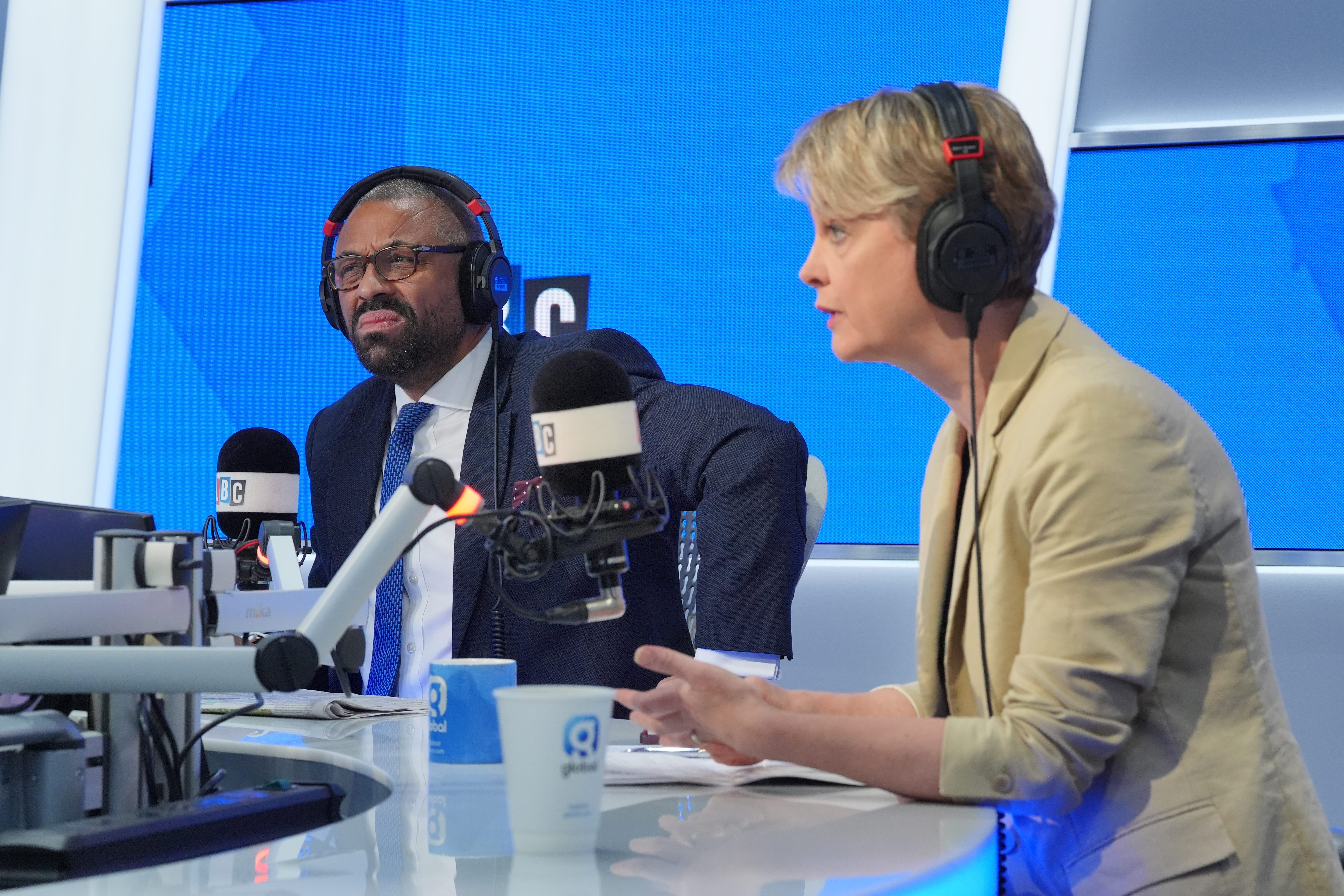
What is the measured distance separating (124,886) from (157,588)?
1.06 feet

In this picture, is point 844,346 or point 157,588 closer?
point 157,588

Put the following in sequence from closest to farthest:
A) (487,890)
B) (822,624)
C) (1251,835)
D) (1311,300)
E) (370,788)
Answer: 1. (487,890)
2. (1251,835)
3. (370,788)
4. (1311,300)
5. (822,624)

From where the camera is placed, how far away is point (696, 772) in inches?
44.9

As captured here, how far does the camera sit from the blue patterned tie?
2.01 metres

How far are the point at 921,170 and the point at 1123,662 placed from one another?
19.6 inches

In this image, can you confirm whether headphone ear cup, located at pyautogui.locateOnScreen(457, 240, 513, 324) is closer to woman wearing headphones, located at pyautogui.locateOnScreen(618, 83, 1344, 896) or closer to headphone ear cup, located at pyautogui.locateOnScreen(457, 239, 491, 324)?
headphone ear cup, located at pyautogui.locateOnScreen(457, 239, 491, 324)

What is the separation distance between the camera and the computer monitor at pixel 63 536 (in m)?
1.14

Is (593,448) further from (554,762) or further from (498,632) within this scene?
(498,632)

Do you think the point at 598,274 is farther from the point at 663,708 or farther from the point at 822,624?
the point at 663,708

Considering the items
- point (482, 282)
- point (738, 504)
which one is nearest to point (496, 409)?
point (482, 282)

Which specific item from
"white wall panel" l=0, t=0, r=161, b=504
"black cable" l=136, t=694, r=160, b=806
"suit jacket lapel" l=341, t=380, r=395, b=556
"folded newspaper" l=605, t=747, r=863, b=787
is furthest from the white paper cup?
"white wall panel" l=0, t=0, r=161, b=504

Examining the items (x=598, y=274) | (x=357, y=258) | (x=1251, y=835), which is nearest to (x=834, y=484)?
(x=598, y=274)

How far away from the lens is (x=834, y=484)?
138 inches

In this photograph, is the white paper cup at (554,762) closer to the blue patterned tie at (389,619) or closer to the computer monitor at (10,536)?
the computer monitor at (10,536)
